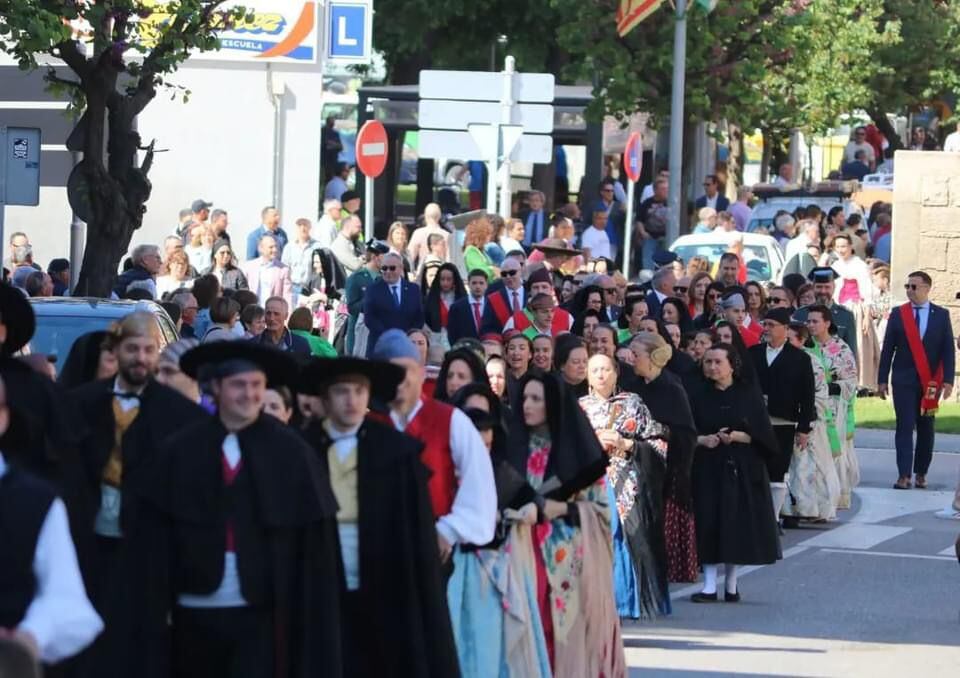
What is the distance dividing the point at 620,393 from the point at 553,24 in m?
28.2

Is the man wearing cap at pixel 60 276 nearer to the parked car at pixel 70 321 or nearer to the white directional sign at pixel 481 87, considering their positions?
the white directional sign at pixel 481 87

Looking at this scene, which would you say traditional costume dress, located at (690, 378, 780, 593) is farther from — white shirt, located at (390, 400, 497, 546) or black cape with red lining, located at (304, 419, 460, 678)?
black cape with red lining, located at (304, 419, 460, 678)

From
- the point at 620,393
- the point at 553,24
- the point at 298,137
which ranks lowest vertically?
the point at 620,393

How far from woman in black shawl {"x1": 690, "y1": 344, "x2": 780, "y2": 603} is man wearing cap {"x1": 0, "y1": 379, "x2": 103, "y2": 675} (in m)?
9.03

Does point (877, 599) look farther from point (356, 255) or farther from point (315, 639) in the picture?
point (356, 255)

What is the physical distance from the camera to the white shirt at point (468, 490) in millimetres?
9539

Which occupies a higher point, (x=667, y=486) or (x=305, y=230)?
(x=305, y=230)

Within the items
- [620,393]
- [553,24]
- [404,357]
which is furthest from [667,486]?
[553,24]

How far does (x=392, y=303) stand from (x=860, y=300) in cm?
901

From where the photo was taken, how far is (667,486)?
14516mm

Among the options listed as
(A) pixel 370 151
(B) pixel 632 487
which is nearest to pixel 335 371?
(B) pixel 632 487

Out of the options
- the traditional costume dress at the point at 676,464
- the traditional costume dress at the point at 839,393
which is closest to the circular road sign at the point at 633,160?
the traditional costume dress at the point at 839,393

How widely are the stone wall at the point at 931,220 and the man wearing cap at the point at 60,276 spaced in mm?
10341

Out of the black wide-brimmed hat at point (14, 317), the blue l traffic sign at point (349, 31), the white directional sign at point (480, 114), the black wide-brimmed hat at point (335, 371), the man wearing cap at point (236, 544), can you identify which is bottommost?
the man wearing cap at point (236, 544)
